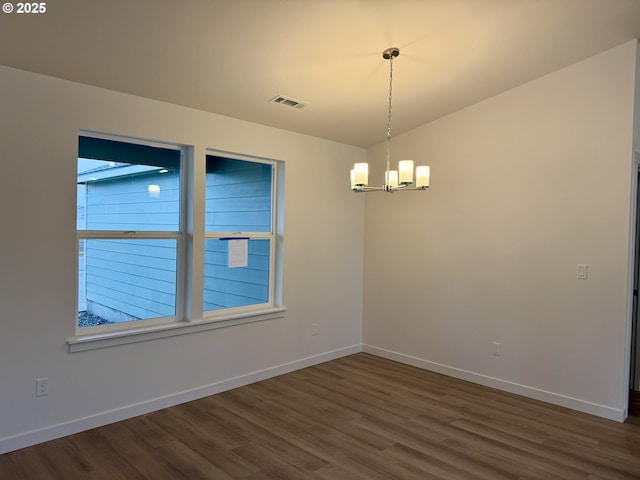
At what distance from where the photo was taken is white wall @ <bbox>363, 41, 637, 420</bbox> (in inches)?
133

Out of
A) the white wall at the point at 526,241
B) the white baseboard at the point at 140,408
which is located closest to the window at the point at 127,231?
the white baseboard at the point at 140,408

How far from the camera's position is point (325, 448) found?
290 centimetres

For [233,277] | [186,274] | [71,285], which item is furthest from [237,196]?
[71,285]

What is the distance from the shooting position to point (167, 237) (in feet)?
11.8

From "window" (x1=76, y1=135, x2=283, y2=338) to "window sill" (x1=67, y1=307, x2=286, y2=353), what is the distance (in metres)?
0.04

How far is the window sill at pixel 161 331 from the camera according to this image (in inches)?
119

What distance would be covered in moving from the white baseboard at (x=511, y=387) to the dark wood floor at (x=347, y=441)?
8 cm

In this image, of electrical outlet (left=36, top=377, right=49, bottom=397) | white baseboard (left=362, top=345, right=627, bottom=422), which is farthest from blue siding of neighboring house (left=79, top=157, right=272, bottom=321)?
white baseboard (left=362, top=345, right=627, bottom=422)

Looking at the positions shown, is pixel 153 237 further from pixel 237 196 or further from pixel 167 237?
pixel 237 196

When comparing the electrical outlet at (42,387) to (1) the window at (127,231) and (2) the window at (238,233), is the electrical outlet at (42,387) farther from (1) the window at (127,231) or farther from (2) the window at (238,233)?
(2) the window at (238,233)

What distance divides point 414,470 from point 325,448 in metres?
0.62

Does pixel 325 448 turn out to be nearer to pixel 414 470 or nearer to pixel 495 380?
pixel 414 470

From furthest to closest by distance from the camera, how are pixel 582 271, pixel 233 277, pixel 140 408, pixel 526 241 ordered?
pixel 233 277, pixel 526 241, pixel 582 271, pixel 140 408

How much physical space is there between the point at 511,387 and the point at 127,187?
153 inches
